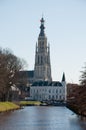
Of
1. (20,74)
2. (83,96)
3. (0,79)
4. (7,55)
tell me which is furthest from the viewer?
(20,74)

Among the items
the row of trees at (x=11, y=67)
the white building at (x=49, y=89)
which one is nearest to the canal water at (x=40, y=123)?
the row of trees at (x=11, y=67)

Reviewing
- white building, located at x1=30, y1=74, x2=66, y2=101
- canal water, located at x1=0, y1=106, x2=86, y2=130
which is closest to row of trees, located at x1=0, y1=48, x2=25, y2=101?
canal water, located at x1=0, y1=106, x2=86, y2=130

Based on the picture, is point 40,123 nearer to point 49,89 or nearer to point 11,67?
point 11,67

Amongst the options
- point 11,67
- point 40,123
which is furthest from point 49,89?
point 40,123

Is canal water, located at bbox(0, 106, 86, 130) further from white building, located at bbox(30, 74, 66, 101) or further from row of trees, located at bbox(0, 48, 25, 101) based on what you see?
white building, located at bbox(30, 74, 66, 101)

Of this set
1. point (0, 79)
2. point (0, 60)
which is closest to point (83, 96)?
point (0, 79)

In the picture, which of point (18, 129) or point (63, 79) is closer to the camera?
point (18, 129)

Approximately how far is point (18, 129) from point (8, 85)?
50.5 m

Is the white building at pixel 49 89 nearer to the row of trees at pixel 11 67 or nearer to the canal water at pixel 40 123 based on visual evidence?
the row of trees at pixel 11 67

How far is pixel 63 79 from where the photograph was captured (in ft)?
633

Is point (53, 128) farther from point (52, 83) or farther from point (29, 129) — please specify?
point (52, 83)

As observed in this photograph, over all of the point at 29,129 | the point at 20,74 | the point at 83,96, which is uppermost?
the point at 20,74

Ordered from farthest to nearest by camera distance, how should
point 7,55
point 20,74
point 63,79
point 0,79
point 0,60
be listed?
point 63,79 → point 20,74 → point 7,55 → point 0,60 → point 0,79

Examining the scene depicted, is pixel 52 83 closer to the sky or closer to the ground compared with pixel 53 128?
closer to the sky
